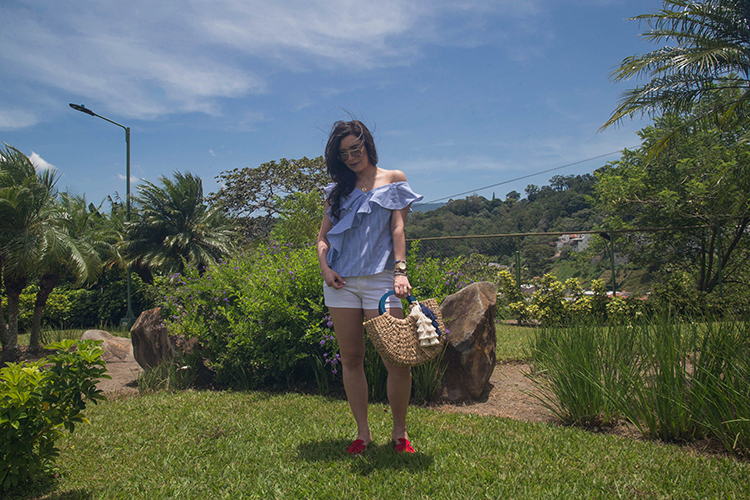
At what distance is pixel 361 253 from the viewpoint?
97.4 inches

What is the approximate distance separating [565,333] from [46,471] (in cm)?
378

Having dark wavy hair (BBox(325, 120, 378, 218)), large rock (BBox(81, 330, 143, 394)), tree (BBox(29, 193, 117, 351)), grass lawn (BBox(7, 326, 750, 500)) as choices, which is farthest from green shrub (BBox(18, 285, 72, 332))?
dark wavy hair (BBox(325, 120, 378, 218))

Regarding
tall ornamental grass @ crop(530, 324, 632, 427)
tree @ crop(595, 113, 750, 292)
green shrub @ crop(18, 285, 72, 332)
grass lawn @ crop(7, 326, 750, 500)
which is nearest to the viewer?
grass lawn @ crop(7, 326, 750, 500)

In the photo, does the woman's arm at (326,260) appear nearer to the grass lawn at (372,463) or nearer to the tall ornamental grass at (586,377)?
the grass lawn at (372,463)

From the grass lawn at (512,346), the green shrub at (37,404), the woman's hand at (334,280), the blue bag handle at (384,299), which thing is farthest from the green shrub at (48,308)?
the blue bag handle at (384,299)

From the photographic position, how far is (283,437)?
119 inches

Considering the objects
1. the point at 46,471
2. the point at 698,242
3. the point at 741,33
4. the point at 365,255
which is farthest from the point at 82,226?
the point at 698,242

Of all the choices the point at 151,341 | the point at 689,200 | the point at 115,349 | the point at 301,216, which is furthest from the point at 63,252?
the point at 689,200

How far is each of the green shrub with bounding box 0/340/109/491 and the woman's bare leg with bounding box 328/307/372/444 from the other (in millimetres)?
1238

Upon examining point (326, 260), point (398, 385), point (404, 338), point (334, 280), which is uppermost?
point (326, 260)

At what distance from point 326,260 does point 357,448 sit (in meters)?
1.10

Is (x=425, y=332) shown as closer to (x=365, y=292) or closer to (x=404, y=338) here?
(x=404, y=338)

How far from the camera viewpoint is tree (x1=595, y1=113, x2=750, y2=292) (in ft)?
37.4

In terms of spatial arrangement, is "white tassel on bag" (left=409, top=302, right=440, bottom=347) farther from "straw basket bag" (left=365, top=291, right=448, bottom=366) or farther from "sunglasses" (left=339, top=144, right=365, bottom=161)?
"sunglasses" (left=339, top=144, right=365, bottom=161)
